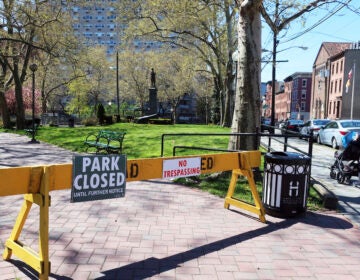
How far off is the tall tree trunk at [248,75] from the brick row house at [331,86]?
1265 inches

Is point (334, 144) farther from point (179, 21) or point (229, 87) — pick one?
point (229, 87)

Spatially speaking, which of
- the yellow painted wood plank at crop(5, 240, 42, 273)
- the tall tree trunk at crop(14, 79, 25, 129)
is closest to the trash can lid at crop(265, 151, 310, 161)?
the yellow painted wood plank at crop(5, 240, 42, 273)

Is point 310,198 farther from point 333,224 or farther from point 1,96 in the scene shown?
point 1,96

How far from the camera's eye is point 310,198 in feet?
23.1

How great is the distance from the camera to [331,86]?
6050cm

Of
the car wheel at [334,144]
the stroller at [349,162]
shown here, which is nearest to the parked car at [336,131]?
the car wheel at [334,144]

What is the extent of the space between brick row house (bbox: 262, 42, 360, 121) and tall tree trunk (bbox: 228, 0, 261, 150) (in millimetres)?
32130

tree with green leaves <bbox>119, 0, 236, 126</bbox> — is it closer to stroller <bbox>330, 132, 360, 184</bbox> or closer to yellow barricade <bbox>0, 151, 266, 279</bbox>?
stroller <bbox>330, 132, 360, 184</bbox>

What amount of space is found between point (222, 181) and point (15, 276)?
5.30m

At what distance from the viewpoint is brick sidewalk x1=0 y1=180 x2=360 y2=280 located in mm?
3955

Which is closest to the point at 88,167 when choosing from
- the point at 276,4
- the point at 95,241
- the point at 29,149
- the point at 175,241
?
the point at 95,241

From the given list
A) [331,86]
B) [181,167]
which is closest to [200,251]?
[181,167]

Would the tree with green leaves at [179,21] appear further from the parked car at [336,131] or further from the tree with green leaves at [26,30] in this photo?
the parked car at [336,131]

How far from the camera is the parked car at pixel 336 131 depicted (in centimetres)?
1683
